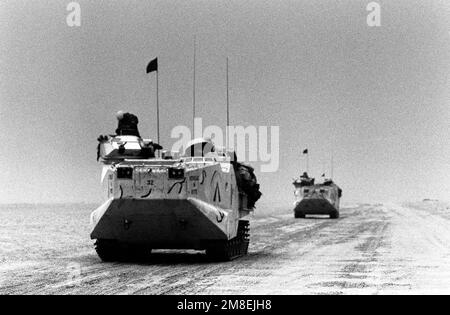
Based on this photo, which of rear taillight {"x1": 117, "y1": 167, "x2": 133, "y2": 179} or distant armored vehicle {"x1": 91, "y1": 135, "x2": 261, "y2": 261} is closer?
distant armored vehicle {"x1": 91, "y1": 135, "x2": 261, "y2": 261}

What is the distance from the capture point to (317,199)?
60.4m

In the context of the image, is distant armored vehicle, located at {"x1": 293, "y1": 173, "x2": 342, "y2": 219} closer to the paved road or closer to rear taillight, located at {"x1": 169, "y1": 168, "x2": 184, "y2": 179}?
the paved road

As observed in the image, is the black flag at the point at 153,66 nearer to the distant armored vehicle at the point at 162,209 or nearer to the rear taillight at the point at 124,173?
the distant armored vehicle at the point at 162,209

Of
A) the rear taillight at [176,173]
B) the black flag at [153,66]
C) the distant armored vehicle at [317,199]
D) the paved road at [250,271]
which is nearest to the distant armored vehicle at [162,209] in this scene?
the rear taillight at [176,173]

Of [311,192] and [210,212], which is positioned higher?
[210,212]

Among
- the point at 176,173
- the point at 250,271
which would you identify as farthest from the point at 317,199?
the point at 250,271

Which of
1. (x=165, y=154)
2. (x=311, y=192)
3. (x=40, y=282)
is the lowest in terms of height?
(x=311, y=192)

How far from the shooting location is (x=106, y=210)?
20.3 m

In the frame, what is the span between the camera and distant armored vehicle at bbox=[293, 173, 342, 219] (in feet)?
198

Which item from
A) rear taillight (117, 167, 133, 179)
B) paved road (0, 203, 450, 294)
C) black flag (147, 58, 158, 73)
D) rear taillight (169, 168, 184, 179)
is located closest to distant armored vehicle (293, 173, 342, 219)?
paved road (0, 203, 450, 294)

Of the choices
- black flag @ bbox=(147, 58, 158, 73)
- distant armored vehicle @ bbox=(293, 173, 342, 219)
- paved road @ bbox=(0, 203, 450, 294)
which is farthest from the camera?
distant armored vehicle @ bbox=(293, 173, 342, 219)
